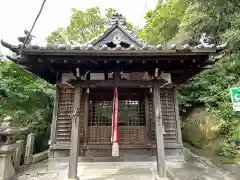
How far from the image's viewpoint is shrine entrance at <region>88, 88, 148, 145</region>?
673 centimetres

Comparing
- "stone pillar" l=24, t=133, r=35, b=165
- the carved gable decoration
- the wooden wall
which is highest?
the carved gable decoration

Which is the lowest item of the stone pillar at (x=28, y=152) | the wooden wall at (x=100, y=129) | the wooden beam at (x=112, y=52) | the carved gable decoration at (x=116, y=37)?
the stone pillar at (x=28, y=152)

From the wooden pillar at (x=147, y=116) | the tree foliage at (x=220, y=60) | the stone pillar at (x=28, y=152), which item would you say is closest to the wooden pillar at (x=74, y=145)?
the wooden pillar at (x=147, y=116)

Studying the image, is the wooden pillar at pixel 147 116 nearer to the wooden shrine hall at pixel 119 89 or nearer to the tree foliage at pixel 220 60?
the wooden shrine hall at pixel 119 89

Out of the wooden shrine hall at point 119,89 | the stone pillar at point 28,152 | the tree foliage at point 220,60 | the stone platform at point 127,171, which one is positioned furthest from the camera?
the stone pillar at point 28,152

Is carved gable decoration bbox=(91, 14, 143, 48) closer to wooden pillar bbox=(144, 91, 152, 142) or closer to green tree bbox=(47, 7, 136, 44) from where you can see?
wooden pillar bbox=(144, 91, 152, 142)

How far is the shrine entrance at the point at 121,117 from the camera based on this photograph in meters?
6.73

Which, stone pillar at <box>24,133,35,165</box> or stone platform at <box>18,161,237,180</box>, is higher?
stone pillar at <box>24,133,35,165</box>

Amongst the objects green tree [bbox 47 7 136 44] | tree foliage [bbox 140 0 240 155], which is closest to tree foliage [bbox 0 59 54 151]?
tree foliage [bbox 140 0 240 155]

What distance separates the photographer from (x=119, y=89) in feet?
22.7

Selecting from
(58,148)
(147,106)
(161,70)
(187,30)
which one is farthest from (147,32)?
(58,148)

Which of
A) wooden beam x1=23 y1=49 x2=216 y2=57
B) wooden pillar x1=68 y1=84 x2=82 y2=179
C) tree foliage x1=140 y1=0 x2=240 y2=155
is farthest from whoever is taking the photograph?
tree foliage x1=140 y1=0 x2=240 y2=155

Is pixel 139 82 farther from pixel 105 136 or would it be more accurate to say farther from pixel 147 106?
pixel 105 136

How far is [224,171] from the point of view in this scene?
219 inches
